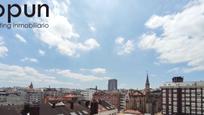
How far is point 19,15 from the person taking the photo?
28.2 meters

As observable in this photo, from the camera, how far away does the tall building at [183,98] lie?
434 ft

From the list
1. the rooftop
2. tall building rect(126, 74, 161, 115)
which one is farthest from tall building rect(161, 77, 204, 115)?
tall building rect(126, 74, 161, 115)

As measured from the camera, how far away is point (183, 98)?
138m

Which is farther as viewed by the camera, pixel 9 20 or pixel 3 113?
pixel 3 113

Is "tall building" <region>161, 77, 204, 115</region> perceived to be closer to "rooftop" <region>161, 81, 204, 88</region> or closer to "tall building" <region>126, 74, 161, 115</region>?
"rooftop" <region>161, 81, 204, 88</region>

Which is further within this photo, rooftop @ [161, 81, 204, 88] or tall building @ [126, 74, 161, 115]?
tall building @ [126, 74, 161, 115]

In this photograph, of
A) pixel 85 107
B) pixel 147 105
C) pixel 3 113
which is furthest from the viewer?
pixel 147 105

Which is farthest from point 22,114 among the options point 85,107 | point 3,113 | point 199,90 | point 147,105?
point 147,105

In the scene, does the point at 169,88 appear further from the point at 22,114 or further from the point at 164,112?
the point at 22,114

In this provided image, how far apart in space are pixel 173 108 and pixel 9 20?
403 feet

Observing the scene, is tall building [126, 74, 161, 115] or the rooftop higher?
the rooftop

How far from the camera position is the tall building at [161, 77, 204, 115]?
13238cm

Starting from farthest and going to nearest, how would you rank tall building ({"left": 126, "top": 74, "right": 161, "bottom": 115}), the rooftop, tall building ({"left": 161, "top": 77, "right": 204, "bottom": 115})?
1. tall building ({"left": 126, "top": 74, "right": 161, "bottom": 115})
2. the rooftop
3. tall building ({"left": 161, "top": 77, "right": 204, "bottom": 115})

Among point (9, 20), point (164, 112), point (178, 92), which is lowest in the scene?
point (164, 112)
